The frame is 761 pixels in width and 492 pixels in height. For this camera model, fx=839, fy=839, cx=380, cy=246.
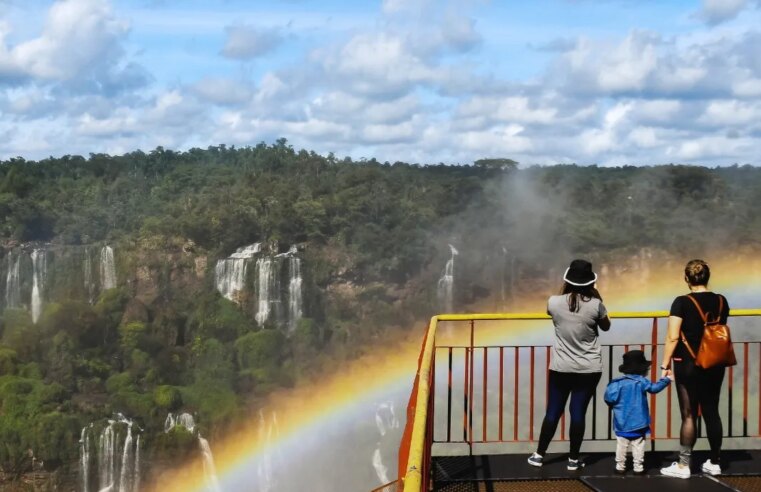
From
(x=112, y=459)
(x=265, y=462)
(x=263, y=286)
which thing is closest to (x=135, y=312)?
(x=263, y=286)

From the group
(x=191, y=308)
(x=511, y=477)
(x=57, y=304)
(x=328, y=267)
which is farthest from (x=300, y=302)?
(x=511, y=477)

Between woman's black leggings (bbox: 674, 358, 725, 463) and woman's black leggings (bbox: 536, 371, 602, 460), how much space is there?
60 centimetres

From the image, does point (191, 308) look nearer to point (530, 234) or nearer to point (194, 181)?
point (194, 181)

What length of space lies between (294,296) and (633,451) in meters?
64.4

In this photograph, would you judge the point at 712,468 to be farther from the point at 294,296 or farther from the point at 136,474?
the point at 294,296

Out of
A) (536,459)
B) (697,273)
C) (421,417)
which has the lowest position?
(536,459)

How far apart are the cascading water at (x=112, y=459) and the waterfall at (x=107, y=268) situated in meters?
18.2

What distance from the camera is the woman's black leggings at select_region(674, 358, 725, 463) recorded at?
602 centimetres

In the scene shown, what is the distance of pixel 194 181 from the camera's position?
89750 millimetres

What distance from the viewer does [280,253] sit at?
2808 inches

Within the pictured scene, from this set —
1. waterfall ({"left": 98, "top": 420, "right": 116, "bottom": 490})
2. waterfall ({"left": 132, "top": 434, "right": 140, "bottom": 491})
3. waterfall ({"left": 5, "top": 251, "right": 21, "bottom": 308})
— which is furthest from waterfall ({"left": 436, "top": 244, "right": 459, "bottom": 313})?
waterfall ({"left": 5, "top": 251, "right": 21, "bottom": 308})

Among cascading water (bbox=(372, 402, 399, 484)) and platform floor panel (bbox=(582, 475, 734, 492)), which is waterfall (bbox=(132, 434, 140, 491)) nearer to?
cascading water (bbox=(372, 402, 399, 484))

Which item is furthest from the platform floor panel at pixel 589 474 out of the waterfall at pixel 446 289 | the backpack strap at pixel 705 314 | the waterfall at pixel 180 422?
the waterfall at pixel 446 289

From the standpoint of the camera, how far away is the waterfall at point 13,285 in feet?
235
